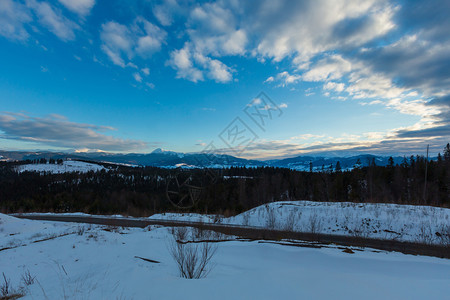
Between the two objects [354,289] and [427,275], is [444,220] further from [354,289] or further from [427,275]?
[354,289]

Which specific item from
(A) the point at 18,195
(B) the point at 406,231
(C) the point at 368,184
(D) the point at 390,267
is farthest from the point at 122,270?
(A) the point at 18,195

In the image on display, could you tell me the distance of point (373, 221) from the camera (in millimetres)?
12500

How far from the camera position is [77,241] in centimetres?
804

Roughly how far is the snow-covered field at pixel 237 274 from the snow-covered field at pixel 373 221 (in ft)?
22.7

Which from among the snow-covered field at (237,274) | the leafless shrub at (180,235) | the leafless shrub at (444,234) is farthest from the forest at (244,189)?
the snow-covered field at (237,274)

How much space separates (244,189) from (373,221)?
166 ft

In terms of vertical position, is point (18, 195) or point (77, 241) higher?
point (77, 241)

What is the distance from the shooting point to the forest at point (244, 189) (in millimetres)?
41250

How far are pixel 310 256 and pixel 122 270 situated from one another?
15.9 feet

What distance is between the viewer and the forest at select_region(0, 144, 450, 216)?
41.2m

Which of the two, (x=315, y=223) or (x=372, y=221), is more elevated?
(x=372, y=221)

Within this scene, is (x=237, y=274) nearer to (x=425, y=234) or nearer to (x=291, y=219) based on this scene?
(x=291, y=219)

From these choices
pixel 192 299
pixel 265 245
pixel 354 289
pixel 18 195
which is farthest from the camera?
pixel 18 195

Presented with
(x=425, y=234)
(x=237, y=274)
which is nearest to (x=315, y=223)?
(x=425, y=234)
